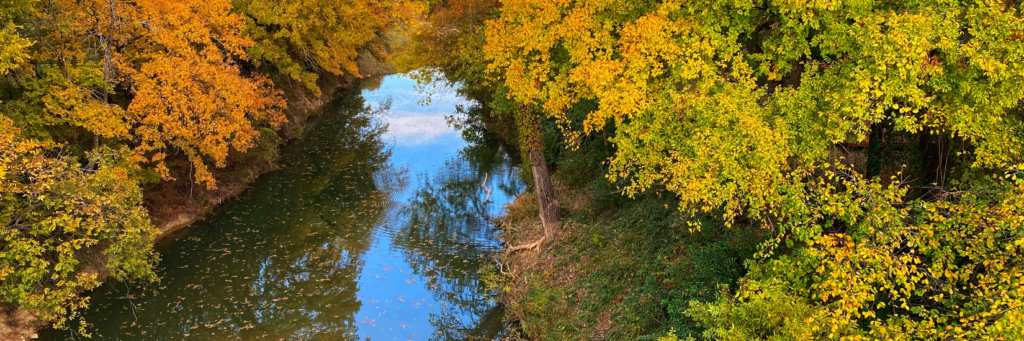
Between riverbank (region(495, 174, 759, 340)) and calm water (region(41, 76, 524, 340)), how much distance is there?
1.08 meters

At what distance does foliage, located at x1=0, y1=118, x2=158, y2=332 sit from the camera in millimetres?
9758

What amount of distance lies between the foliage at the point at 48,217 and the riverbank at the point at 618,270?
822 centimetres

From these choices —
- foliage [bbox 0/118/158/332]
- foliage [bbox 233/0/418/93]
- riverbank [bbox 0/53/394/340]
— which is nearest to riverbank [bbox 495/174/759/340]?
foliage [bbox 0/118/158/332]

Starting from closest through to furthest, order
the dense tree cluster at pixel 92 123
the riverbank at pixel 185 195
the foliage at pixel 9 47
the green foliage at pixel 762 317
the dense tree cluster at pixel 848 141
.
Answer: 1. the dense tree cluster at pixel 848 141
2. the green foliage at pixel 762 317
3. the foliage at pixel 9 47
4. the dense tree cluster at pixel 92 123
5. the riverbank at pixel 185 195

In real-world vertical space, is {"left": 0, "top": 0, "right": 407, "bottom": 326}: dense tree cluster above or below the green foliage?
above

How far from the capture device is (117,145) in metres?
14.4

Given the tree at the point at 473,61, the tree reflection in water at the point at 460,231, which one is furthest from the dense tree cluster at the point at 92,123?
the tree reflection in water at the point at 460,231

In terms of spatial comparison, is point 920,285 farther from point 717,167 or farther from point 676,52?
point 676,52

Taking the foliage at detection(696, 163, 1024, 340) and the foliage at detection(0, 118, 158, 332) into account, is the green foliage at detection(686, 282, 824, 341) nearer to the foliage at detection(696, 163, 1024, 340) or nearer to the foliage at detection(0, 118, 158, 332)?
the foliage at detection(696, 163, 1024, 340)

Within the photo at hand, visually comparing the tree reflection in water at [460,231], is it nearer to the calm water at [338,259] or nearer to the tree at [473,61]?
the calm water at [338,259]

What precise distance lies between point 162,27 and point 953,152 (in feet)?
55.7

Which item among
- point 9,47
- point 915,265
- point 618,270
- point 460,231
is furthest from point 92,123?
point 915,265

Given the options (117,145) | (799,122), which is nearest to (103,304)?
(117,145)

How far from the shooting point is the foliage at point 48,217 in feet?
32.0
